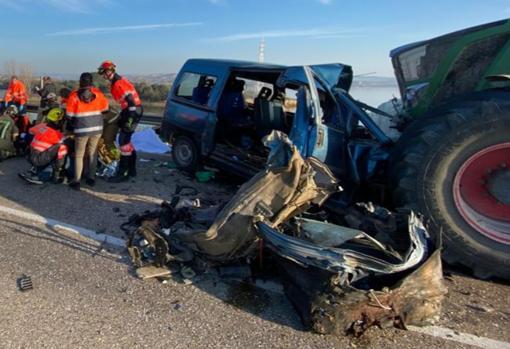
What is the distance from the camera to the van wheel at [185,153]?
6738mm

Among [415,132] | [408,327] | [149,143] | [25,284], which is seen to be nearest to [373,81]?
[415,132]

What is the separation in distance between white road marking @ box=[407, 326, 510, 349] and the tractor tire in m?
0.91

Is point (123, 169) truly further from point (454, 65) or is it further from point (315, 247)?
point (454, 65)

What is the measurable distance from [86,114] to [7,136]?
8.21 feet

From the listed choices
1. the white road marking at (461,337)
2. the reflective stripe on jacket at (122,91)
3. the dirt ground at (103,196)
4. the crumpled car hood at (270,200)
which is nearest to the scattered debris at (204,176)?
the dirt ground at (103,196)

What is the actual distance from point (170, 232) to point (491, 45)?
11.6 ft

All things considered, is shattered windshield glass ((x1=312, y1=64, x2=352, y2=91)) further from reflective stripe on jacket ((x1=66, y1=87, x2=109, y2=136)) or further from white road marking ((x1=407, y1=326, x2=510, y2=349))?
reflective stripe on jacket ((x1=66, y1=87, x2=109, y2=136))

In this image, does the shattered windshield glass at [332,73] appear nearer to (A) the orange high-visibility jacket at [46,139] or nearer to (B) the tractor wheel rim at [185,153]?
(B) the tractor wheel rim at [185,153]

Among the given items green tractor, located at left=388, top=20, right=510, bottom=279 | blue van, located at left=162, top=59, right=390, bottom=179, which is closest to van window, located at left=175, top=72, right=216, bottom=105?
blue van, located at left=162, top=59, right=390, bottom=179

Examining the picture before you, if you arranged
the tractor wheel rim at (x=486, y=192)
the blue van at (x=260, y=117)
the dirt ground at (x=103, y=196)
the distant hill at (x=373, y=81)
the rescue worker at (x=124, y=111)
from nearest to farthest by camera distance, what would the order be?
the tractor wheel rim at (x=486, y=192), the blue van at (x=260, y=117), the dirt ground at (x=103, y=196), the distant hill at (x=373, y=81), the rescue worker at (x=124, y=111)

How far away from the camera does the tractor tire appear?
141 inches

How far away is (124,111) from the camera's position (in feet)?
20.8

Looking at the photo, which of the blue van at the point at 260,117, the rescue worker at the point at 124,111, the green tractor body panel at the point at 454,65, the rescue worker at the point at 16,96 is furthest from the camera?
the rescue worker at the point at 16,96

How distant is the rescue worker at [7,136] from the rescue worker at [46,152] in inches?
63.4
